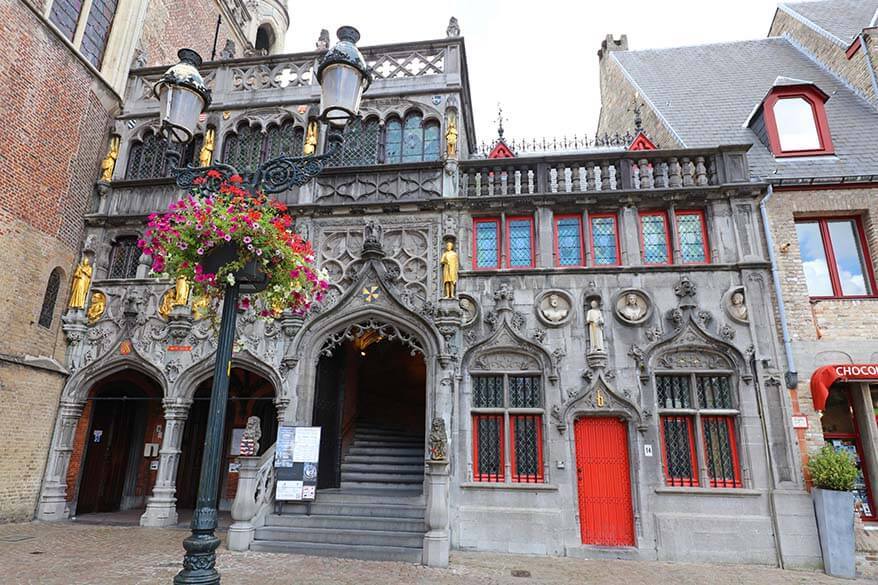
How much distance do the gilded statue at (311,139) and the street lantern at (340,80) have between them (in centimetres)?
705

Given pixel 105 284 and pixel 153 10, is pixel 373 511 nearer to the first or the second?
pixel 105 284

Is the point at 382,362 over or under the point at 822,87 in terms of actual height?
under

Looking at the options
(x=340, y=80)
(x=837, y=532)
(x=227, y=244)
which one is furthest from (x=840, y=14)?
(x=227, y=244)

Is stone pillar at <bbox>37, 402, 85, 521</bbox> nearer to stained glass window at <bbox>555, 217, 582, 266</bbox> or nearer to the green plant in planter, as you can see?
stained glass window at <bbox>555, 217, 582, 266</bbox>

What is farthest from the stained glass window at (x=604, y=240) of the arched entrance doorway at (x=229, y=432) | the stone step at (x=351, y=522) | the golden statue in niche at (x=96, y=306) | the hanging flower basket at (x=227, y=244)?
the golden statue in niche at (x=96, y=306)

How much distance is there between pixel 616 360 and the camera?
10016mm

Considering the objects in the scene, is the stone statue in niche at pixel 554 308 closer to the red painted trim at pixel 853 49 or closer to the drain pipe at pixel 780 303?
the drain pipe at pixel 780 303

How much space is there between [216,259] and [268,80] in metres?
9.85

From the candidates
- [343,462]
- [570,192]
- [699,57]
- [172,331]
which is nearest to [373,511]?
[343,462]

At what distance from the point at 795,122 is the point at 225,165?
40.4ft

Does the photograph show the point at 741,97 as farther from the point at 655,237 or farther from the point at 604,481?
the point at 604,481

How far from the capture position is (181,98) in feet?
18.3

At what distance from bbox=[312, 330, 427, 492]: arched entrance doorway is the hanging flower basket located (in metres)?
5.70

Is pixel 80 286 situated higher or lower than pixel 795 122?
lower
